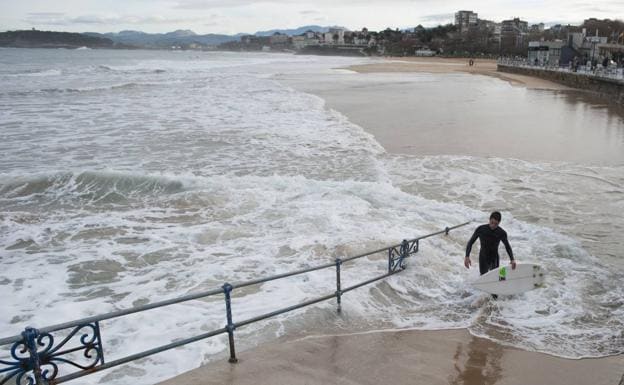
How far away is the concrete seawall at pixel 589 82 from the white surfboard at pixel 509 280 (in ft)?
93.4

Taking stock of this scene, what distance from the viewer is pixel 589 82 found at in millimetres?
37312

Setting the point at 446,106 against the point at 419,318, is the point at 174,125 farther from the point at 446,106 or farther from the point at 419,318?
the point at 419,318

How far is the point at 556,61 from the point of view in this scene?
58.3m

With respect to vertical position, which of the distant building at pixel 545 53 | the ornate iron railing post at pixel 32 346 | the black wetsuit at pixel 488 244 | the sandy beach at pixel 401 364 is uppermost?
the distant building at pixel 545 53

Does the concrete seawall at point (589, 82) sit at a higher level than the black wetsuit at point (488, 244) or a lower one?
higher

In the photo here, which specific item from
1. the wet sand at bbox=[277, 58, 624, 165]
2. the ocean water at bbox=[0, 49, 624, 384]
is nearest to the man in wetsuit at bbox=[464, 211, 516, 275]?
the ocean water at bbox=[0, 49, 624, 384]

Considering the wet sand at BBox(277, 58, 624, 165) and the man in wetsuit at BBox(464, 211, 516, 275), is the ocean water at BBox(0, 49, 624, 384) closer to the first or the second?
the man in wetsuit at BBox(464, 211, 516, 275)

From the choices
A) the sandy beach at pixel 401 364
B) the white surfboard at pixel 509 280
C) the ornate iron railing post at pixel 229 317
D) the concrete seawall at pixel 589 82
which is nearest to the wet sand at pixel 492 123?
the concrete seawall at pixel 589 82

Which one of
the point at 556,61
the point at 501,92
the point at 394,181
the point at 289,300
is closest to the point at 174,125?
the point at 394,181

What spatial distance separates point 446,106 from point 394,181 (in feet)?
58.7

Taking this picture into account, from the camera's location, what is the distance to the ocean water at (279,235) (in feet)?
20.1

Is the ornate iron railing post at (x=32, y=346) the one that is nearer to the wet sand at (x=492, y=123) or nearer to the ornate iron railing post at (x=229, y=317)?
the ornate iron railing post at (x=229, y=317)

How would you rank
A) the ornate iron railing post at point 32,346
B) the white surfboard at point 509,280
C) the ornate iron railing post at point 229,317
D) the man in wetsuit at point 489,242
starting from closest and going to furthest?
the ornate iron railing post at point 32,346 < the ornate iron railing post at point 229,317 < the white surfboard at point 509,280 < the man in wetsuit at point 489,242

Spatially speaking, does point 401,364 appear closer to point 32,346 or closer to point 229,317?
point 229,317
